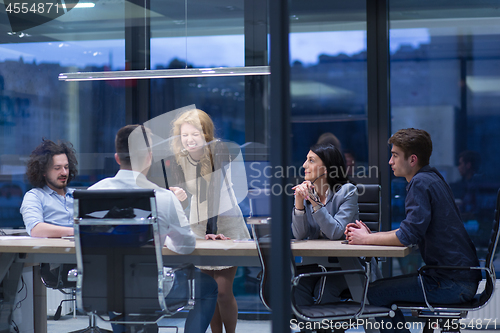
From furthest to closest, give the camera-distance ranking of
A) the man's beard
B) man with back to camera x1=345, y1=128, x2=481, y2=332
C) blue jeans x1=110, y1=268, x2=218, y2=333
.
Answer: the man's beard < man with back to camera x1=345, y1=128, x2=481, y2=332 < blue jeans x1=110, y1=268, x2=218, y2=333

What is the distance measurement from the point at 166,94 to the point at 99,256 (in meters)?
2.34

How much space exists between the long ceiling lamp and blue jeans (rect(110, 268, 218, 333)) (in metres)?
1.51

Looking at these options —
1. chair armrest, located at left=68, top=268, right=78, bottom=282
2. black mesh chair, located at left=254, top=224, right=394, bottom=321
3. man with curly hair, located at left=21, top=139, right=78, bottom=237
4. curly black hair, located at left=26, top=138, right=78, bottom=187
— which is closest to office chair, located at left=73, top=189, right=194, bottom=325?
chair armrest, located at left=68, top=268, right=78, bottom=282

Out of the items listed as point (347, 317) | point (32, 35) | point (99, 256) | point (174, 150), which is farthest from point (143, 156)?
point (32, 35)

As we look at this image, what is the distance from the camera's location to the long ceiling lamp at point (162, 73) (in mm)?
3807

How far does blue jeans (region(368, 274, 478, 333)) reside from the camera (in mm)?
2719

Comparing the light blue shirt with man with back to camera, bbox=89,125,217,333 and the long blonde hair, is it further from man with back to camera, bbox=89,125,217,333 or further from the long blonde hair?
the long blonde hair

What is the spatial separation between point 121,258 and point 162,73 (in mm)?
1867

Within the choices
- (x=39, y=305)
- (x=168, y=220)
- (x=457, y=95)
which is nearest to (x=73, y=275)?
(x=168, y=220)

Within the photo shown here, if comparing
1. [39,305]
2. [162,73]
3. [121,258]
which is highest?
[162,73]

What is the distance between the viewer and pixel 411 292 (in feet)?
9.12

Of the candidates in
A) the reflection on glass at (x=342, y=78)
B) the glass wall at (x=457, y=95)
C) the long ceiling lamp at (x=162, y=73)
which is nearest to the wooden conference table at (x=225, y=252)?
the long ceiling lamp at (x=162, y=73)

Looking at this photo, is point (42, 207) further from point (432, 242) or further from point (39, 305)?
point (432, 242)

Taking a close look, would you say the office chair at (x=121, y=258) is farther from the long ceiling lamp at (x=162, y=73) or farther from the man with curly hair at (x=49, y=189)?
the long ceiling lamp at (x=162, y=73)
